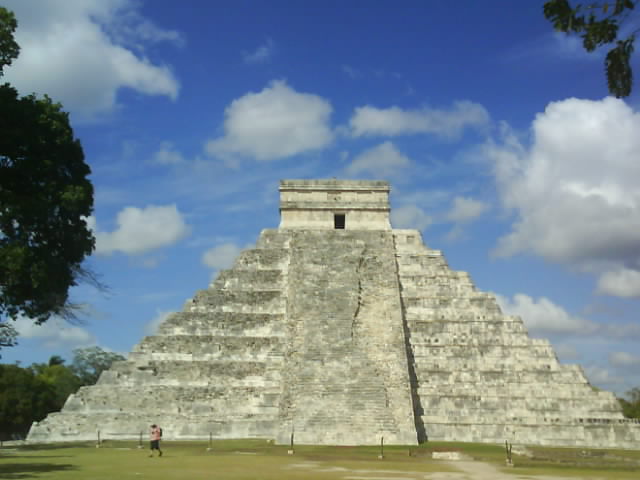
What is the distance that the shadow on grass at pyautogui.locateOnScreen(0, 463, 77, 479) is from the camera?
12.9 m

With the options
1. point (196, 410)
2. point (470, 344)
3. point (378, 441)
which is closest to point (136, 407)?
point (196, 410)

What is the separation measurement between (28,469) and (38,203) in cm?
669

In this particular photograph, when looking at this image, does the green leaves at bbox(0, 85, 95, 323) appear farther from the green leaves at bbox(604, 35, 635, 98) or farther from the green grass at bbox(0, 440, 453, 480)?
the green leaves at bbox(604, 35, 635, 98)

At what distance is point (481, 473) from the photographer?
14.2 m

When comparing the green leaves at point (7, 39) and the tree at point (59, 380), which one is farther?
the tree at point (59, 380)

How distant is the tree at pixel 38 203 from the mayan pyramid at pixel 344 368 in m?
5.06

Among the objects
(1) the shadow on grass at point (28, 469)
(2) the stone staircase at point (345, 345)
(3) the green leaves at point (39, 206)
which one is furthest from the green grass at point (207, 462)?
(3) the green leaves at point (39, 206)

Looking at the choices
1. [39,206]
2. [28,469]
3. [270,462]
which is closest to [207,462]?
[270,462]

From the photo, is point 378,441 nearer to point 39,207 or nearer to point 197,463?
point 197,463

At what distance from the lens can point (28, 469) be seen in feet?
46.1

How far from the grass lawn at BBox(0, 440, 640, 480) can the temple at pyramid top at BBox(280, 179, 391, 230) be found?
1086 centimetres

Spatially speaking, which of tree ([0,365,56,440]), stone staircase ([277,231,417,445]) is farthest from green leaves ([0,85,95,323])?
tree ([0,365,56,440])

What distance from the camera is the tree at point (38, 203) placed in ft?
57.4

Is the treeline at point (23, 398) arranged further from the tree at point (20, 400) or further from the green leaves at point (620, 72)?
the green leaves at point (620, 72)
